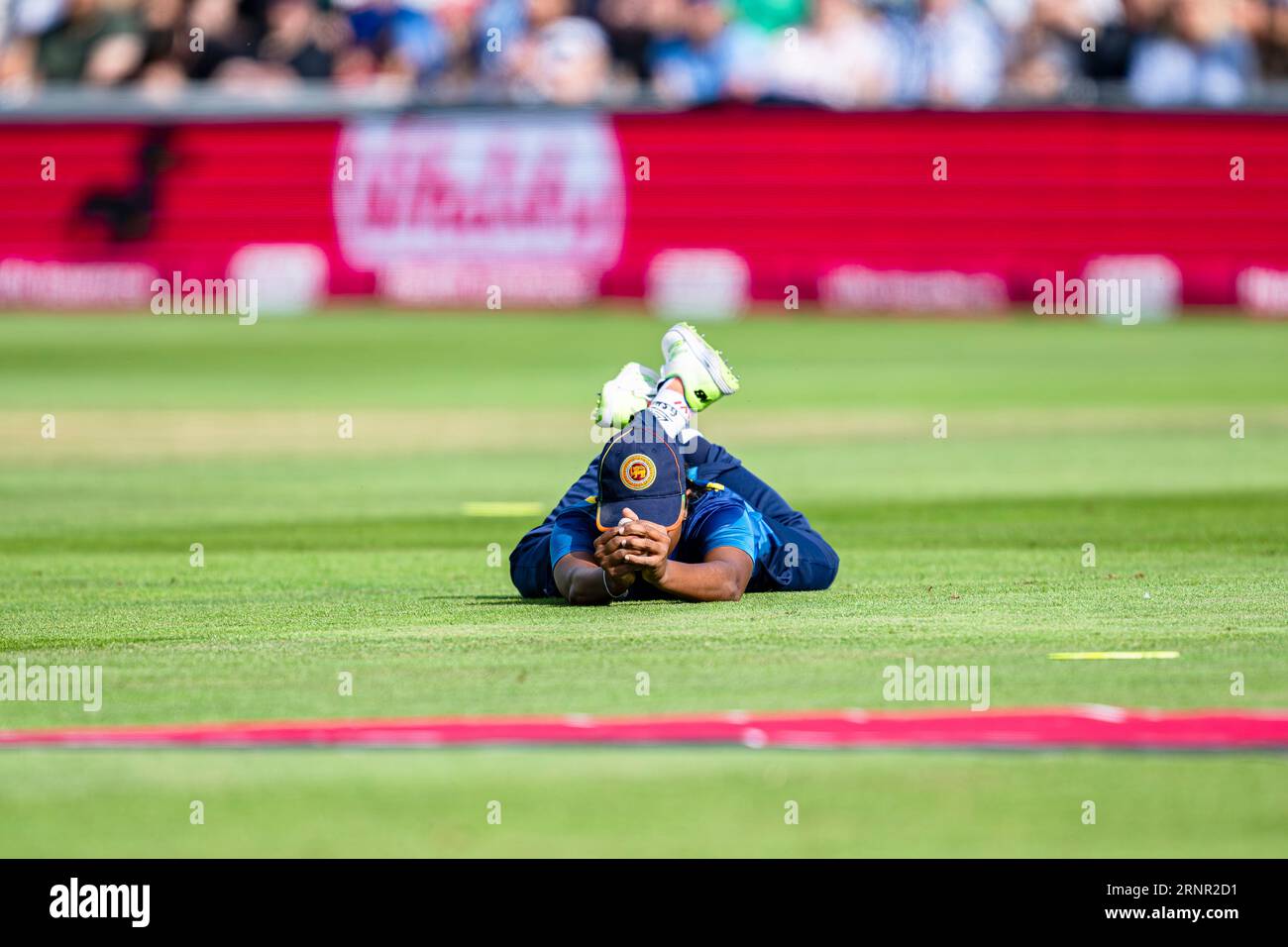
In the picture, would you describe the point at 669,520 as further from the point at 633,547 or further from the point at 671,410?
the point at 671,410

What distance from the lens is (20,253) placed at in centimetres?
2750

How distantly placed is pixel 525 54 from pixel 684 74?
1985 mm

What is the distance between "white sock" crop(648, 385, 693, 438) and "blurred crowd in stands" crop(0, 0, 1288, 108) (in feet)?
58.3

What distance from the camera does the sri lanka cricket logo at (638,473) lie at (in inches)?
318

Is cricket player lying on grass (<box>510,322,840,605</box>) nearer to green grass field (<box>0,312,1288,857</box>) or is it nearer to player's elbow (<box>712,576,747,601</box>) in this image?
player's elbow (<box>712,576,747,601</box>)

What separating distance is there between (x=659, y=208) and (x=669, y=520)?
1807 cm

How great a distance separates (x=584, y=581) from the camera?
27.9ft

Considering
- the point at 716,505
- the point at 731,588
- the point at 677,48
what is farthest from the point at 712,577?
the point at 677,48

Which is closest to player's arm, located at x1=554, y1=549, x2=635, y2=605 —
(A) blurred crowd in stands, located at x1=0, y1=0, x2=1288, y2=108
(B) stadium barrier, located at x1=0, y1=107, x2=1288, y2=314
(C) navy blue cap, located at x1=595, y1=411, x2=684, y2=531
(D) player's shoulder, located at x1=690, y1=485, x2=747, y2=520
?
(C) navy blue cap, located at x1=595, y1=411, x2=684, y2=531

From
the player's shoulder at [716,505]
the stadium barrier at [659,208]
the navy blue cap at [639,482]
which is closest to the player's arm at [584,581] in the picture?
the navy blue cap at [639,482]

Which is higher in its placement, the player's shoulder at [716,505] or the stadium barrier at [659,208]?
the stadium barrier at [659,208]

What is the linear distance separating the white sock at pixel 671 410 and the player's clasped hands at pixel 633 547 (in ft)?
1.50

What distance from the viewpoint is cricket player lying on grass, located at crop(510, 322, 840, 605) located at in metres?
8.09

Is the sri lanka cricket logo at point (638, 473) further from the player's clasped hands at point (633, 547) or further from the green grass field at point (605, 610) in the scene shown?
the green grass field at point (605, 610)
